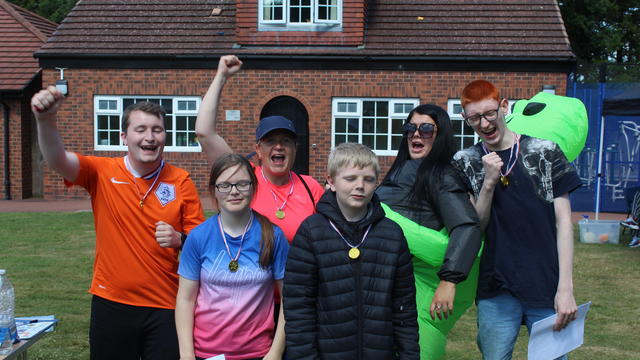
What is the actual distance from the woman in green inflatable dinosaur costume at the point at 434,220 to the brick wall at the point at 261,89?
37.6ft

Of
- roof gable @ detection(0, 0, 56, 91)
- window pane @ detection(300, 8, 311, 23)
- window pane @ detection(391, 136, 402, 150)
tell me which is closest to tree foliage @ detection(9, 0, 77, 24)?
roof gable @ detection(0, 0, 56, 91)

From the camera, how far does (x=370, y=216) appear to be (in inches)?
102

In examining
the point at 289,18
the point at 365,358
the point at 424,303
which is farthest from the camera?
the point at 289,18

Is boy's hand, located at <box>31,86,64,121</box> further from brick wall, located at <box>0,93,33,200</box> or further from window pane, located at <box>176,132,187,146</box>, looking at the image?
brick wall, located at <box>0,93,33,200</box>

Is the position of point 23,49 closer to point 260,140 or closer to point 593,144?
point 593,144

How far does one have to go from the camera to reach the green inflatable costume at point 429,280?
282 centimetres

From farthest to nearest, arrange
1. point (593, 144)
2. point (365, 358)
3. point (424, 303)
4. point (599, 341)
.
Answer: point (593, 144), point (599, 341), point (424, 303), point (365, 358)

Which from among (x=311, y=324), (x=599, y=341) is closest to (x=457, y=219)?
(x=311, y=324)

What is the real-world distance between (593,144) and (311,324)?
41.7 ft

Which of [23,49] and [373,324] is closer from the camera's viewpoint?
[373,324]

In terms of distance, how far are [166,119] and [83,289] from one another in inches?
346

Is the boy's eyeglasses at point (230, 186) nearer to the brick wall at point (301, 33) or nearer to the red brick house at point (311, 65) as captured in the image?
the red brick house at point (311, 65)

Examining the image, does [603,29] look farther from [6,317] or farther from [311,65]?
[6,317]

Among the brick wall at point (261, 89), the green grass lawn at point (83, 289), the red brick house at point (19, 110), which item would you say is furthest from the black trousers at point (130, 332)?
the red brick house at point (19, 110)
